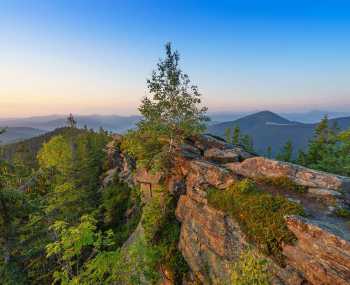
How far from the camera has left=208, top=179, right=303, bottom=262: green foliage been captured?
40.8 feet

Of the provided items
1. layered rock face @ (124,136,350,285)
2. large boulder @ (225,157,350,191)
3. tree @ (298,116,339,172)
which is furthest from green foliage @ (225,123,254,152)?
large boulder @ (225,157,350,191)

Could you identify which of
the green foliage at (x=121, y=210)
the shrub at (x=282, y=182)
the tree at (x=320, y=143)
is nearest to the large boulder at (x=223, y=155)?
the shrub at (x=282, y=182)

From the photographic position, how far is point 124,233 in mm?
29312

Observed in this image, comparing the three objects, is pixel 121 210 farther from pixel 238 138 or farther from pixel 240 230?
pixel 238 138

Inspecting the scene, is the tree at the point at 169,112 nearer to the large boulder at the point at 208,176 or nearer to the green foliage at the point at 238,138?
the large boulder at the point at 208,176

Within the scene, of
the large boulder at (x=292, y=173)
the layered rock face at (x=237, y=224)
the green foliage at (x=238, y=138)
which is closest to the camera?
the layered rock face at (x=237, y=224)

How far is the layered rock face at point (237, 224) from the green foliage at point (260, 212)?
0.46 meters

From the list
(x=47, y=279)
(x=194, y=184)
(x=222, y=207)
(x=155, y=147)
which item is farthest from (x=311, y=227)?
(x=47, y=279)

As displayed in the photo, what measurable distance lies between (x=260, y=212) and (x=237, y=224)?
1.82 m


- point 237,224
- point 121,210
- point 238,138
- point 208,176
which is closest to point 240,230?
point 237,224

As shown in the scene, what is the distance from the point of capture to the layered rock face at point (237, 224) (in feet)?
34.0

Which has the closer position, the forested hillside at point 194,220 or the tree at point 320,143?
the forested hillside at point 194,220

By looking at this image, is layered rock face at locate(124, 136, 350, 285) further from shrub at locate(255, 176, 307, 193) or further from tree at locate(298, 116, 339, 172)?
tree at locate(298, 116, 339, 172)

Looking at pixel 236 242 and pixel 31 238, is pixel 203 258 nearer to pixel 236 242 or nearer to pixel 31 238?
pixel 236 242
